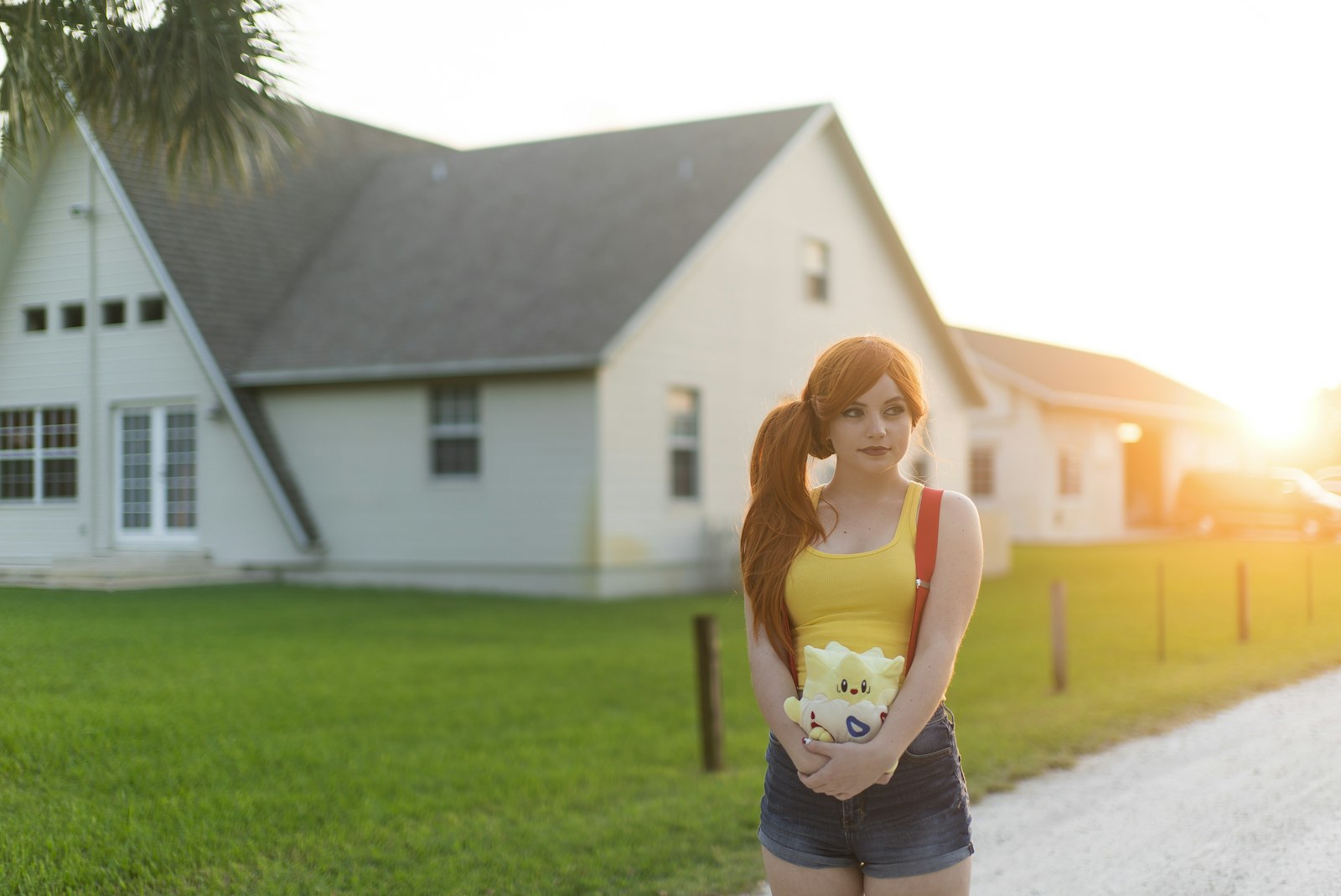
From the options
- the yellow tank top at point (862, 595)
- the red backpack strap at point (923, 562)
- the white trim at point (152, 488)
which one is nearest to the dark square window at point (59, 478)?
the white trim at point (152, 488)

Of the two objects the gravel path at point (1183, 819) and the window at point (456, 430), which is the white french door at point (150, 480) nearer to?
the gravel path at point (1183, 819)

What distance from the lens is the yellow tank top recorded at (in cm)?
321

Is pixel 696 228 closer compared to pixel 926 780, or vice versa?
pixel 926 780

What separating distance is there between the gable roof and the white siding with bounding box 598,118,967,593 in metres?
11.3

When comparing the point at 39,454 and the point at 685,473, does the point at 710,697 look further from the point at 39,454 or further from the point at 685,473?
the point at 685,473

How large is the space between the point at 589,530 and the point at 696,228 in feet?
16.8

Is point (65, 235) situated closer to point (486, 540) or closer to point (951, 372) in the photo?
point (486, 540)

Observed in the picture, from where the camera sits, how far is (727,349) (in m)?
21.9

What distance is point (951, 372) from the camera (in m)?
27.8

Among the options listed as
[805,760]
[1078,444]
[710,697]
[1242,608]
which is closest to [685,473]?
[1242,608]

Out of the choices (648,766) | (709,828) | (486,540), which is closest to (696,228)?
(486,540)

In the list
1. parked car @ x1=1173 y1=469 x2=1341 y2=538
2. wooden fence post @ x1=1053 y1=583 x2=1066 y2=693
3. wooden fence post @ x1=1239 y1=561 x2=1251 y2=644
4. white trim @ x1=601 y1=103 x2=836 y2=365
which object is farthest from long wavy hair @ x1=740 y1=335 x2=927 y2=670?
white trim @ x1=601 y1=103 x2=836 y2=365

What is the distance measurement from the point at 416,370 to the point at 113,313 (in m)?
12.4

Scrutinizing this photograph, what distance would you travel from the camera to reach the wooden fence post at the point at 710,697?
Result: 8.52 m
